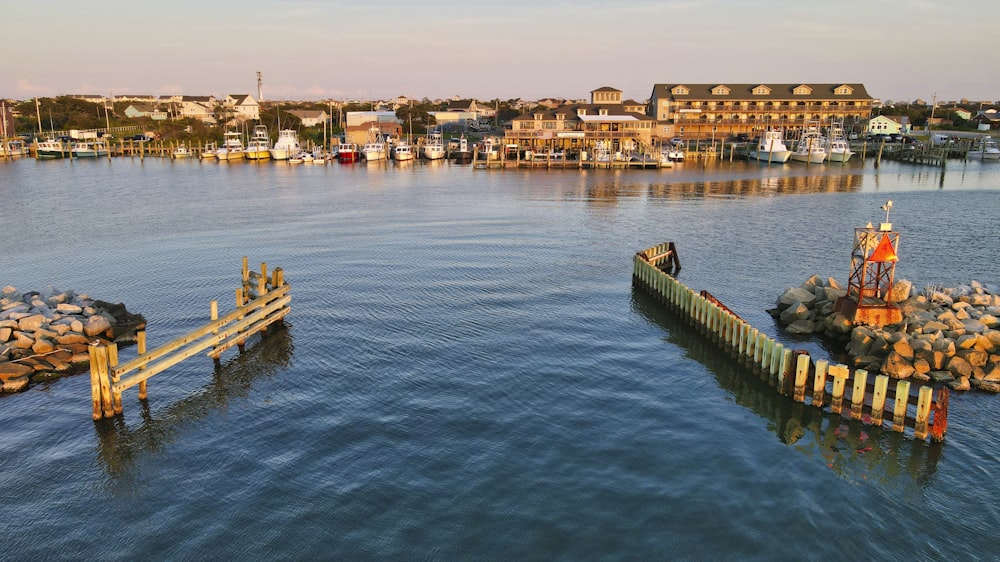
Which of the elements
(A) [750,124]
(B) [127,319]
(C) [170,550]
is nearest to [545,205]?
(B) [127,319]

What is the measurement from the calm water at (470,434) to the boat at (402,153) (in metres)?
80.3

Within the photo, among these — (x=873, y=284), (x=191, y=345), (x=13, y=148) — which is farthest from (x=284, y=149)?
(x=873, y=284)

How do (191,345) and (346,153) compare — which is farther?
(346,153)

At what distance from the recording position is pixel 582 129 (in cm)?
12650

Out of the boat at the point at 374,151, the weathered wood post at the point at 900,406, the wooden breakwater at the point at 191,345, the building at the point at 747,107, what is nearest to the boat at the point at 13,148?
the boat at the point at 374,151

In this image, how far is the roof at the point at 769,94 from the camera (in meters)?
138

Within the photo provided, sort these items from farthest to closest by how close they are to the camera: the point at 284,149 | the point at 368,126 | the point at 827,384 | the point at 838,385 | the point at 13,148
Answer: the point at 368,126 < the point at 13,148 < the point at 284,149 < the point at 827,384 < the point at 838,385

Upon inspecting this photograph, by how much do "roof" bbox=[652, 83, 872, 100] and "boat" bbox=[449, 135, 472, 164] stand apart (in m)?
40.7

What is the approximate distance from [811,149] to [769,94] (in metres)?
26.3

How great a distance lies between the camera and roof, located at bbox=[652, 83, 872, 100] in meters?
138

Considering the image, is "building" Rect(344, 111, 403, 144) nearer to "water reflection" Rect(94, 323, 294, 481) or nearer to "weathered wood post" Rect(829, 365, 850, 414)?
"water reflection" Rect(94, 323, 294, 481)

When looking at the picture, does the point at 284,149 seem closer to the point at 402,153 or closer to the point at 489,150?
the point at 402,153

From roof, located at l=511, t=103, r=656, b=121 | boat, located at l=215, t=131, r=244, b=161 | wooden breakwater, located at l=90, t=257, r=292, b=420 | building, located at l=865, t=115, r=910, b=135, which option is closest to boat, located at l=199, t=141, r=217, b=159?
boat, located at l=215, t=131, r=244, b=161

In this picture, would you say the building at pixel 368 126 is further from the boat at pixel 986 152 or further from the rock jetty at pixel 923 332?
the rock jetty at pixel 923 332
